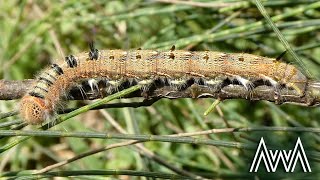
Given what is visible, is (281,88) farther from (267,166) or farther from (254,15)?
(254,15)

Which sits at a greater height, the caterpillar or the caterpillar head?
the caterpillar

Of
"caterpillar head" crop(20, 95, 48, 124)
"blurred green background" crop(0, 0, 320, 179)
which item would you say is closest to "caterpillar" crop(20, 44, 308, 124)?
"caterpillar head" crop(20, 95, 48, 124)

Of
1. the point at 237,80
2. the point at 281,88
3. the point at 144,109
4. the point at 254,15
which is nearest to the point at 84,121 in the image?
the point at 144,109

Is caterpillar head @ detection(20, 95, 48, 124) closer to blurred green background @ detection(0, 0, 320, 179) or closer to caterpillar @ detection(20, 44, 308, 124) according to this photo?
caterpillar @ detection(20, 44, 308, 124)

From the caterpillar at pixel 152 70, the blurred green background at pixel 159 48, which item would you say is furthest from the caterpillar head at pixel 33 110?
the blurred green background at pixel 159 48

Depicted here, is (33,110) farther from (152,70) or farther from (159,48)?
(159,48)
